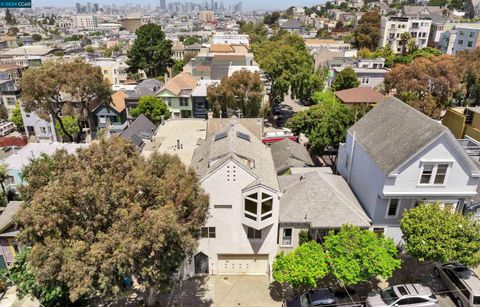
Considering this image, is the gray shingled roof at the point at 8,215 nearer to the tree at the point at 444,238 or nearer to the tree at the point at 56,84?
the tree at the point at 56,84

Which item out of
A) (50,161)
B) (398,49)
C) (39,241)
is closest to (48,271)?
(39,241)

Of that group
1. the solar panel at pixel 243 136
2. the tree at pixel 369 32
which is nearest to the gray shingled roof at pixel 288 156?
the solar panel at pixel 243 136

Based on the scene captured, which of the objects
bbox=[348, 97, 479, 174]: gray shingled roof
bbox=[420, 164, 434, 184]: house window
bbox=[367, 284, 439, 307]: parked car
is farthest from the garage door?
bbox=[420, 164, 434, 184]: house window

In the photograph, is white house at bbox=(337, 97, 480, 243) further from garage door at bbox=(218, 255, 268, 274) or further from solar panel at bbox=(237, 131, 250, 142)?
solar panel at bbox=(237, 131, 250, 142)

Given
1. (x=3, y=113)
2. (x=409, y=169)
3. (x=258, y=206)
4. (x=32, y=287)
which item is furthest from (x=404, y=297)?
(x=3, y=113)

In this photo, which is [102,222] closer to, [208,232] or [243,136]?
[208,232]

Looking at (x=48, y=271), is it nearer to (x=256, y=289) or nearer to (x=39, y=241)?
(x=39, y=241)
